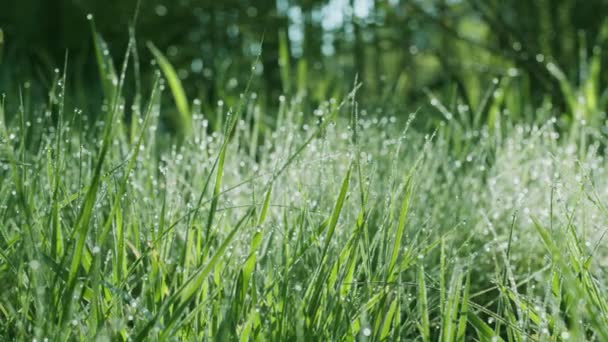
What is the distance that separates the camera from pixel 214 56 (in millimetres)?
2760

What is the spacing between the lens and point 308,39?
257 centimetres

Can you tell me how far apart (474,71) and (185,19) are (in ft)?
3.61

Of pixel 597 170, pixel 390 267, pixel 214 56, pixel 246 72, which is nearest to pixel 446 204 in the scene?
pixel 597 170

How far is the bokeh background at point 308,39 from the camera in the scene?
94.9 inches

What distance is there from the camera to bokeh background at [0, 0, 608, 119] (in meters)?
2.41

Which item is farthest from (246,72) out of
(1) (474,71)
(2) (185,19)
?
(1) (474,71)

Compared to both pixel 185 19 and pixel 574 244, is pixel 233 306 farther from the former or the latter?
pixel 185 19

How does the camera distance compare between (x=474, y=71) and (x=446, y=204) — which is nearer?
(x=446, y=204)

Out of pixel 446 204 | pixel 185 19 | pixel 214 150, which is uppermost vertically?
pixel 185 19

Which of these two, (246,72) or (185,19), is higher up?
(185,19)

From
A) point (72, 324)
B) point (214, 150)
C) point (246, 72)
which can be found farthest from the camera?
point (246, 72)

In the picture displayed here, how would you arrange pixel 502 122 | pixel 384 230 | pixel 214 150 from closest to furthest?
pixel 384 230 < pixel 214 150 < pixel 502 122

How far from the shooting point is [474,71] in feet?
8.77

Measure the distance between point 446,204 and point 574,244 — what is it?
0.44m
